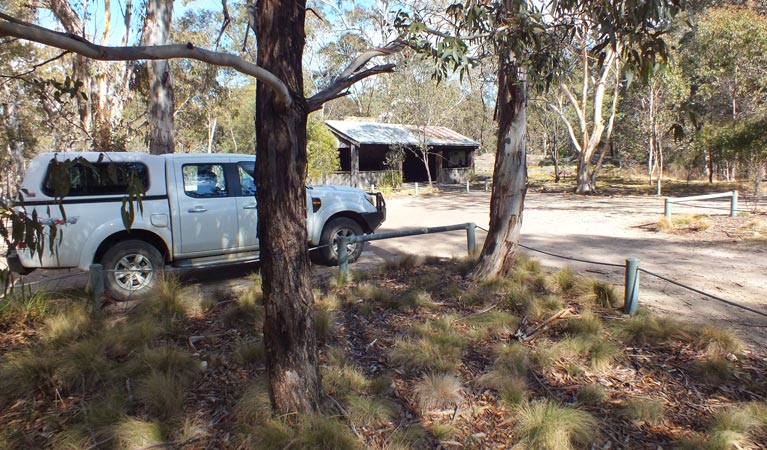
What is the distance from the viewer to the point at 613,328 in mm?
4824

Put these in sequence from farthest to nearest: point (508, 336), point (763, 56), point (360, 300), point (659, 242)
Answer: point (763, 56) → point (659, 242) → point (360, 300) → point (508, 336)

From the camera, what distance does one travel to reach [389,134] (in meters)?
29.8

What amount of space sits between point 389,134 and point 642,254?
2225 centimetres

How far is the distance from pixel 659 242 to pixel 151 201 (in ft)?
30.9

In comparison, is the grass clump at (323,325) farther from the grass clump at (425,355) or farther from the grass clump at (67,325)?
the grass clump at (67,325)

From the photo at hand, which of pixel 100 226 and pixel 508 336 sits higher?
pixel 100 226

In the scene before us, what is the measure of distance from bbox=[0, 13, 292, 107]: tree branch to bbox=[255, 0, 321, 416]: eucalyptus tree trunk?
0.43 meters

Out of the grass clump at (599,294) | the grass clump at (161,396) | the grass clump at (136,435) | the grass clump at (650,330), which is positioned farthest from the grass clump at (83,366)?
the grass clump at (599,294)

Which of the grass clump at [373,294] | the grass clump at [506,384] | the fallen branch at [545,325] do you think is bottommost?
the grass clump at [506,384]

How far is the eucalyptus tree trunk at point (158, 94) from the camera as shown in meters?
11.7

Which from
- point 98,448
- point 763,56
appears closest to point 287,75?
point 98,448

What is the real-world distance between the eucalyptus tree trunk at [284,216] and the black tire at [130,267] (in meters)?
3.35

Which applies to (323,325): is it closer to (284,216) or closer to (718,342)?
(284,216)

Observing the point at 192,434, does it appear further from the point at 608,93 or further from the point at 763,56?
the point at 608,93
